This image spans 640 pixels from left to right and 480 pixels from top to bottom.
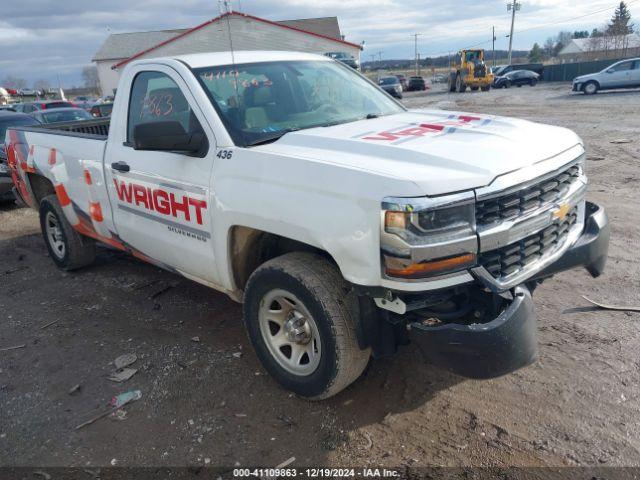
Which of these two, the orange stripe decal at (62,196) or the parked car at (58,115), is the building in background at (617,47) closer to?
the parked car at (58,115)

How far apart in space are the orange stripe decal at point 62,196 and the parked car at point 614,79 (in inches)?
1112

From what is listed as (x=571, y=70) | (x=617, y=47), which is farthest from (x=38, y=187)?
(x=617, y=47)

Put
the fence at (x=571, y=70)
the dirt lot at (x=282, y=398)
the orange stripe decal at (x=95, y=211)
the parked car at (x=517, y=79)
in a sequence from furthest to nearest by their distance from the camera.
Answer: the fence at (x=571, y=70), the parked car at (x=517, y=79), the orange stripe decal at (x=95, y=211), the dirt lot at (x=282, y=398)

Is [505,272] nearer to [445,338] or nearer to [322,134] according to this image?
[445,338]

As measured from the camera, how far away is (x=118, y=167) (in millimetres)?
4039

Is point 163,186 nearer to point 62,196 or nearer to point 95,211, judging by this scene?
point 95,211

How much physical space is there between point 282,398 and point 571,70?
150ft

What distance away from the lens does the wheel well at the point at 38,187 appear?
589 centimetres

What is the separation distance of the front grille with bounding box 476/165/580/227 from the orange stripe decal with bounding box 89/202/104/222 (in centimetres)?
336

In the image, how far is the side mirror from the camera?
3.16 m

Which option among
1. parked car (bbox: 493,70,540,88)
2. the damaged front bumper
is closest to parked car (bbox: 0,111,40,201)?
the damaged front bumper

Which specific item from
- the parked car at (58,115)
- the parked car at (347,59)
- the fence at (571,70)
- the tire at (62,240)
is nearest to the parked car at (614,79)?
the parked car at (347,59)

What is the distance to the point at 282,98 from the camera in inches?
147

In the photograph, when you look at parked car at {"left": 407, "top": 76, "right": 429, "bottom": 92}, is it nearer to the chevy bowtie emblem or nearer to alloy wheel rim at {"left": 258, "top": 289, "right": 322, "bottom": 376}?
the chevy bowtie emblem
